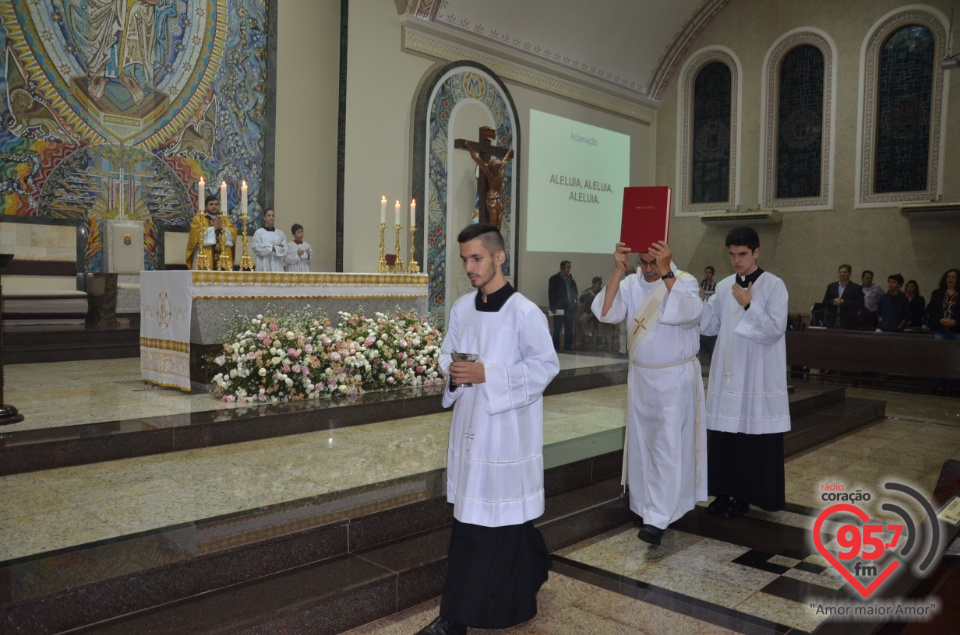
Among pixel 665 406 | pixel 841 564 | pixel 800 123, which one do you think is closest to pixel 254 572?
pixel 665 406

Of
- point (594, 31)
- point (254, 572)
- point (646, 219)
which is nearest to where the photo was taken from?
point (254, 572)

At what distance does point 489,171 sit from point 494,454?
29.8 feet

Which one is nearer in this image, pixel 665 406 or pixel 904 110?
pixel 665 406

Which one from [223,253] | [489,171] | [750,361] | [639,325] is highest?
[489,171]

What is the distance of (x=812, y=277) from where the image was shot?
14219 mm

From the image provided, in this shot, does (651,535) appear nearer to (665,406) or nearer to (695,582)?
(695,582)

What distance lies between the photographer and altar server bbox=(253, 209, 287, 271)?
743cm

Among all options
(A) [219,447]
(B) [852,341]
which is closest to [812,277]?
(B) [852,341]

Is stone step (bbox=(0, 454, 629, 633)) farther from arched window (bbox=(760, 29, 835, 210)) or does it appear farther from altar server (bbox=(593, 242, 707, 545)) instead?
arched window (bbox=(760, 29, 835, 210))

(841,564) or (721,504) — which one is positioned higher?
(841,564)

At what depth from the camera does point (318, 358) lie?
20.5 ft

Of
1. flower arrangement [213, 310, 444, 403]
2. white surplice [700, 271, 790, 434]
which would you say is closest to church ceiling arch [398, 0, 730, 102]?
flower arrangement [213, 310, 444, 403]

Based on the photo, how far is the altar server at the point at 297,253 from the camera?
7.87m

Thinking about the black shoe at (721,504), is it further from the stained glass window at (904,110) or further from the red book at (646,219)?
the stained glass window at (904,110)
